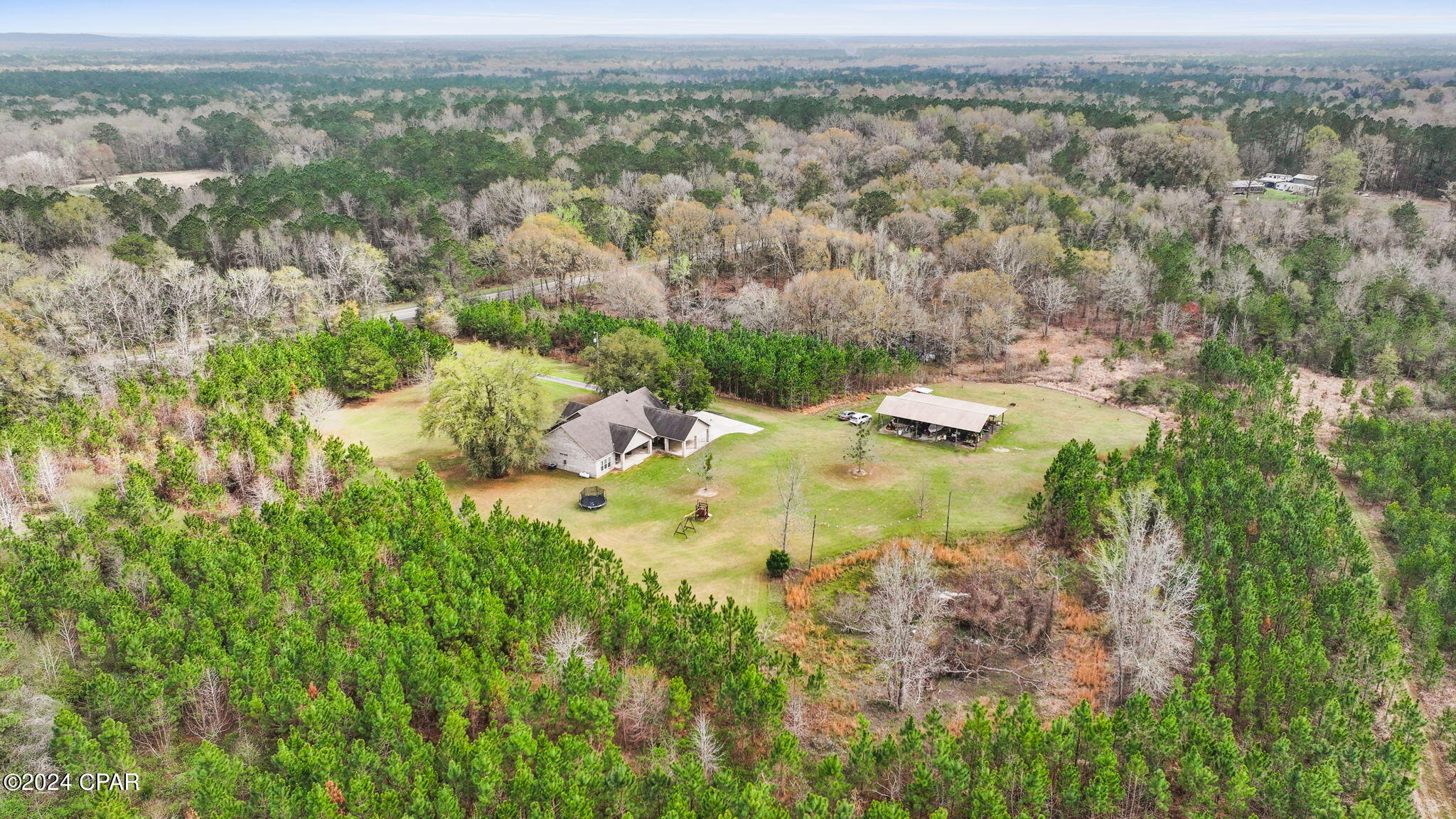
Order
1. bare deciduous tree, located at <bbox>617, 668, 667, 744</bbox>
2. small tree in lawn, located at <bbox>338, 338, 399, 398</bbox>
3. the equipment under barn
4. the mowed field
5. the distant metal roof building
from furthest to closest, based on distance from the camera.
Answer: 1. small tree in lawn, located at <bbox>338, 338, 399, 398</bbox>
2. the equipment under barn
3. the distant metal roof building
4. the mowed field
5. bare deciduous tree, located at <bbox>617, 668, 667, 744</bbox>

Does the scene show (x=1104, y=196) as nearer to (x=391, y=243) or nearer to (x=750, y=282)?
(x=750, y=282)

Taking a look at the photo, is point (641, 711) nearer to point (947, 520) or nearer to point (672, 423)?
point (947, 520)

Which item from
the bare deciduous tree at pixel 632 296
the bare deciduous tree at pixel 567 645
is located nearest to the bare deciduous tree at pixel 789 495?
the bare deciduous tree at pixel 567 645

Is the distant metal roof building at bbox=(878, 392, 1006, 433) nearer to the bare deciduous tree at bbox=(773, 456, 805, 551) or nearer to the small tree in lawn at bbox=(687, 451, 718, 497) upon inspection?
the bare deciduous tree at bbox=(773, 456, 805, 551)

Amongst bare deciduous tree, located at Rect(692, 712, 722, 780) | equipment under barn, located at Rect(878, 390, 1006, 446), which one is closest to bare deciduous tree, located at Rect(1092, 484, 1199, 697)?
bare deciduous tree, located at Rect(692, 712, 722, 780)

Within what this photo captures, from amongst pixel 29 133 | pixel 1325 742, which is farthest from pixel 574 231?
pixel 29 133

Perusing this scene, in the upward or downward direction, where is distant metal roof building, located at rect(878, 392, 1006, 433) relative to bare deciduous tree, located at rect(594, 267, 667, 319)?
downward

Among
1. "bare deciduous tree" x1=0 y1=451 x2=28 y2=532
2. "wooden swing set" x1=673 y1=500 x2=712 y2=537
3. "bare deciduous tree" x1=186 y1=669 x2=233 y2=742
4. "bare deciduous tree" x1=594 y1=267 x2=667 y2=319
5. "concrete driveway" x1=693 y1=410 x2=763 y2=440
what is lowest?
"wooden swing set" x1=673 y1=500 x2=712 y2=537
